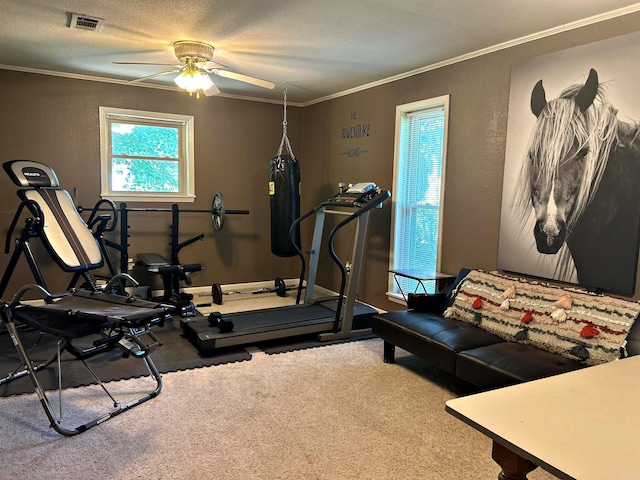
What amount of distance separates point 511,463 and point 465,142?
3.26 meters

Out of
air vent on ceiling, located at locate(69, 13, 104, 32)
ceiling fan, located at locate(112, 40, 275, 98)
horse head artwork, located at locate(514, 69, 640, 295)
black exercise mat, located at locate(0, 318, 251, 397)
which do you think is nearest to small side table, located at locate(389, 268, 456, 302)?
horse head artwork, located at locate(514, 69, 640, 295)

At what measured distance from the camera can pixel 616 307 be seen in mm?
2771

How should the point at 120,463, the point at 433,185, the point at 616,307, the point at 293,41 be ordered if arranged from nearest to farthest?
1. the point at 120,463
2. the point at 616,307
3. the point at 293,41
4. the point at 433,185

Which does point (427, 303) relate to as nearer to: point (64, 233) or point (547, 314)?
point (547, 314)

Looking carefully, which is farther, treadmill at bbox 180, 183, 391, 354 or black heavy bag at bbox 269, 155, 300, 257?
black heavy bag at bbox 269, 155, 300, 257

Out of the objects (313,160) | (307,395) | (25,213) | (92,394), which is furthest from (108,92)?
(307,395)

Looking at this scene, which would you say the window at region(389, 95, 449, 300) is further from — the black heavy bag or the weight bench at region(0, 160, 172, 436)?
the weight bench at region(0, 160, 172, 436)

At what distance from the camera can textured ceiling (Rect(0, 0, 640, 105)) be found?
308 centimetres

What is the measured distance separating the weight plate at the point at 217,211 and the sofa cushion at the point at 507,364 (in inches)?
137

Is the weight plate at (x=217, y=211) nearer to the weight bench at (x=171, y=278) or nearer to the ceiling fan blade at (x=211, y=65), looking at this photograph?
the weight bench at (x=171, y=278)

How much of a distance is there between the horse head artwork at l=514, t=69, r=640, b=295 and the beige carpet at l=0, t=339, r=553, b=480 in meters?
1.27

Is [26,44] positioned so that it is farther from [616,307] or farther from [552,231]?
[616,307]

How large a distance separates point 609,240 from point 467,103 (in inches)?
66.0

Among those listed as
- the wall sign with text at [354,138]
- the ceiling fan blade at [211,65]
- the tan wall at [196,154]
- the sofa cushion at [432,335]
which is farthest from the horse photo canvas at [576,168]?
the tan wall at [196,154]
